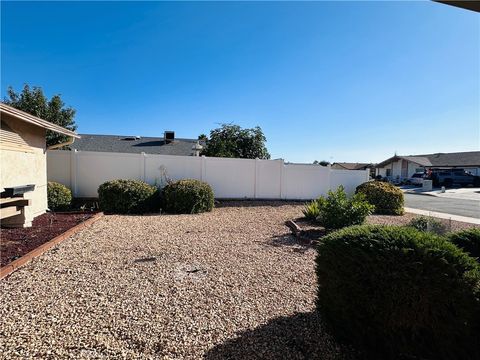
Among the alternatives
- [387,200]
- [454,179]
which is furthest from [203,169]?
[454,179]

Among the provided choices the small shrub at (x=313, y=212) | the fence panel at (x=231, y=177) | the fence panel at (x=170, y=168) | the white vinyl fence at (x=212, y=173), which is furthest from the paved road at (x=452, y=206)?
the fence panel at (x=170, y=168)

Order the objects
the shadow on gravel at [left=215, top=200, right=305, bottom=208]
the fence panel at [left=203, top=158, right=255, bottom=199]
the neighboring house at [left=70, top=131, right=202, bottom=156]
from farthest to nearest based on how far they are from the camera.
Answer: the neighboring house at [left=70, top=131, right=202, bottom=156] < the fence panel at [left=203, top=158, right=255, bottom=199] < the shadow on gravel at [left=215, top=200, right=305, bottom=208]

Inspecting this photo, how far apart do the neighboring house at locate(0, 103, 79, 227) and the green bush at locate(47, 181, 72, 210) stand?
100cm

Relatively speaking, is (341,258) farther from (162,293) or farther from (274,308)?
(162,293)

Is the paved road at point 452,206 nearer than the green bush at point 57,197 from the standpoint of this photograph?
No

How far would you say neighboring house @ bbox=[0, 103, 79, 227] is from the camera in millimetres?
5598

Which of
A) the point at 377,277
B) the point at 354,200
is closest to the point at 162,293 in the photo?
the point at 377,277

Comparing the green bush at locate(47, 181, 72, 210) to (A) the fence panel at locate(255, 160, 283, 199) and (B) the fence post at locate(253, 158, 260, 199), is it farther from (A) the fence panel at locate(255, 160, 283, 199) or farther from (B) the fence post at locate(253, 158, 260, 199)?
(A) the fence panel at locate(255, 160, 283, 199)

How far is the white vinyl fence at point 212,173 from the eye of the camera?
1016cm

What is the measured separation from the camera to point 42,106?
15336mm

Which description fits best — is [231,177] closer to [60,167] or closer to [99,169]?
[99,169]

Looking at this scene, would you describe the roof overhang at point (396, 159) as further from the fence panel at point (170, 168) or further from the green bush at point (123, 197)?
the green bush at point (123, 197)

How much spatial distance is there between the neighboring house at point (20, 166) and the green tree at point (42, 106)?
28.1 feet

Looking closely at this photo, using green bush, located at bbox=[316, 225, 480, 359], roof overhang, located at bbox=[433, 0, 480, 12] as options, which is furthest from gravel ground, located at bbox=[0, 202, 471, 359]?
roof overhang, located at bbox=[433, 0, 480, 12]
